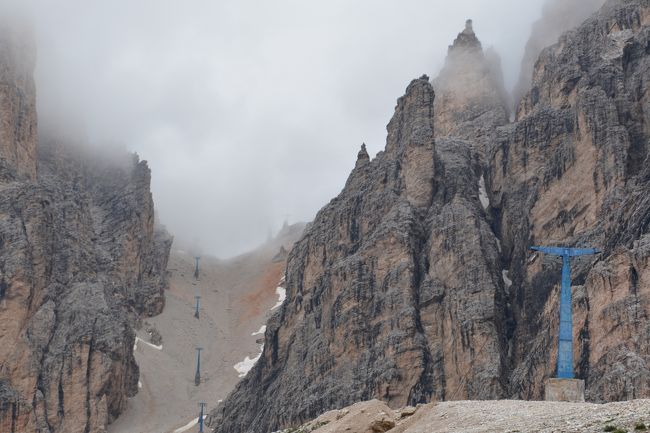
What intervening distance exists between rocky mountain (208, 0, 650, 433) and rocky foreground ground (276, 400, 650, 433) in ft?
99.8

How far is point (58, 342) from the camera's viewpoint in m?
152

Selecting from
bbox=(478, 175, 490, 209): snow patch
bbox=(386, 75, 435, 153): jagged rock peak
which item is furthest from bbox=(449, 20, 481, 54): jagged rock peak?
bbox=(478, 175, 490, 209): snow patch

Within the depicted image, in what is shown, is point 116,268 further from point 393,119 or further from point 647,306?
point 647,306

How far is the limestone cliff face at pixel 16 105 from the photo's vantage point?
168375 millimetres

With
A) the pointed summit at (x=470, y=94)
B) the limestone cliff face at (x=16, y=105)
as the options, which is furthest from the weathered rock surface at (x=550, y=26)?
the limestone cliff face at (x=16, y=105)

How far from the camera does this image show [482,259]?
368 ft

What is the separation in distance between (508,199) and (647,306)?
38837 millimetres

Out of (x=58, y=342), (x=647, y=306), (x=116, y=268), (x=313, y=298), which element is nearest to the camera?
(x=647, y=306)

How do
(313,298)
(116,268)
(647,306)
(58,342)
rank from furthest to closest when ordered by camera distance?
1. (116,268)
2. (58,342)
3. (313,298)
4. (647,306)

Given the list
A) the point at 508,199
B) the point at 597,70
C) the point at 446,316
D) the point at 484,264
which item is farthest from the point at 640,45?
the point at 446,316

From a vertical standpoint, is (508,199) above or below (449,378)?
above

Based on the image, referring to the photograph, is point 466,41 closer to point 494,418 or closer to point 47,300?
point 47,300

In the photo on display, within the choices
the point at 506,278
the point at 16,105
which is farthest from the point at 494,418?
the point at 16,105

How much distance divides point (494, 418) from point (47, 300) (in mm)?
119150
